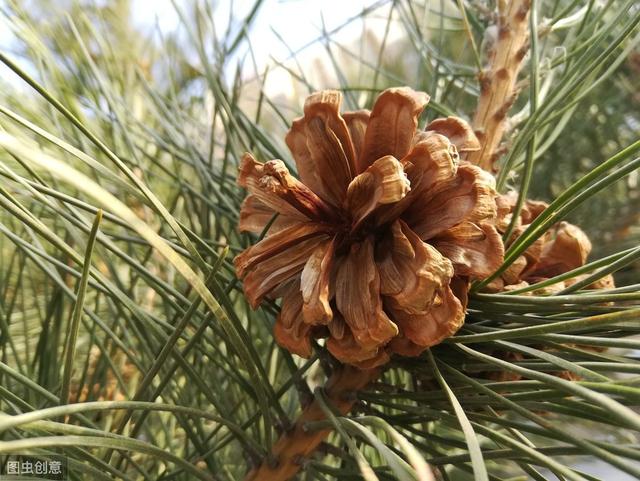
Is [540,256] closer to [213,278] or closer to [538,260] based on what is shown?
[538,260]

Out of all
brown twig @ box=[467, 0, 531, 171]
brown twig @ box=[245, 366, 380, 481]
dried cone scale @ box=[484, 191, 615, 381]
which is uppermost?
brown twig @ box=[467, 0, 531, 171]

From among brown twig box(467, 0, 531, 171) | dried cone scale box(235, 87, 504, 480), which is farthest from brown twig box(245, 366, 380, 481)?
brown twig box(467, 0, 531, 171)

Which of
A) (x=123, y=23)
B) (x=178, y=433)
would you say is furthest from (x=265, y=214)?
(x=123, y=23)

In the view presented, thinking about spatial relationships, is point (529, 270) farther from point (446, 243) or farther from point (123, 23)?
point (123, 23)

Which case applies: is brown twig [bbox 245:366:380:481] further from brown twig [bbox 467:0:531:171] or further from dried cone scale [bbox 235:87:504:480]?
brown twig [bbox 467:0:531:171]

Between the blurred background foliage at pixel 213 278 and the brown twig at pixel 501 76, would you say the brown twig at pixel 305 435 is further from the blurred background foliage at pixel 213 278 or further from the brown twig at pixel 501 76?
the brown twig at pixel 501 76

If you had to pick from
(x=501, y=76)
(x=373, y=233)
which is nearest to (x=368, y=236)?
(x=373, y=233)
